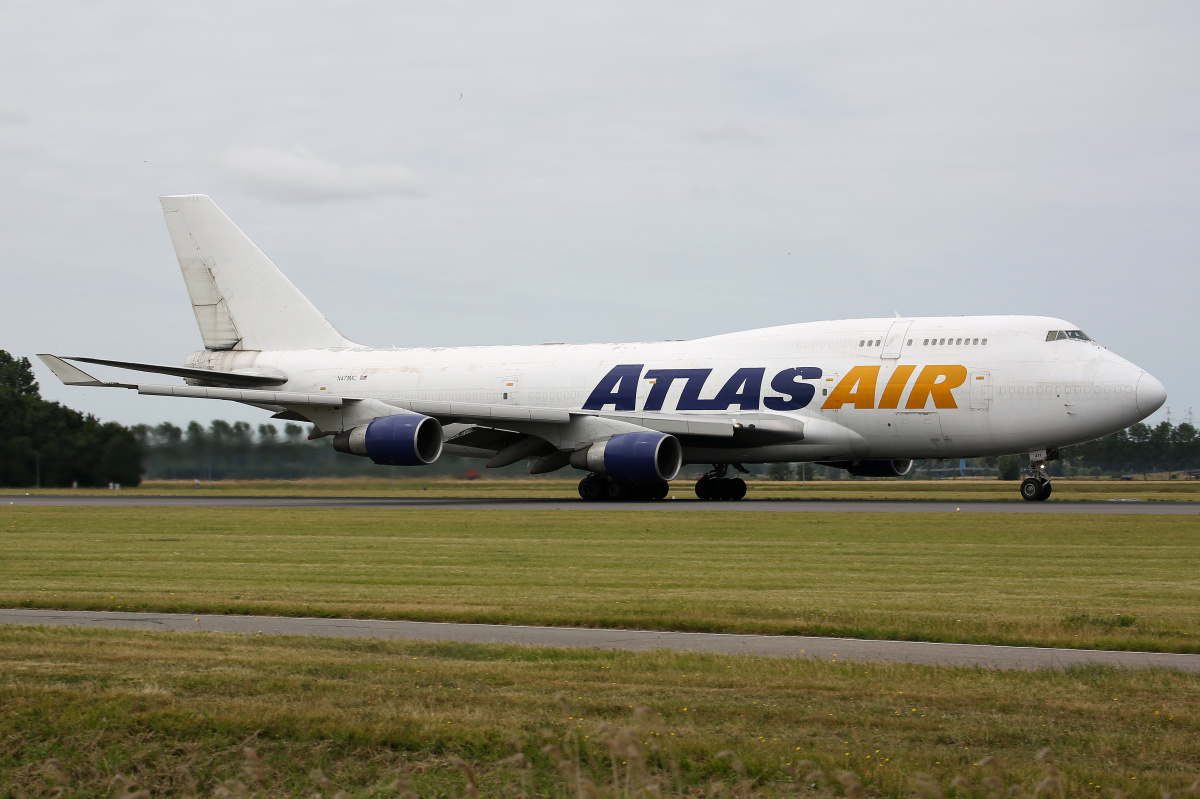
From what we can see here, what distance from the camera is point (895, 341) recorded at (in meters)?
33.8

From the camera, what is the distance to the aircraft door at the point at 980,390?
32094mm

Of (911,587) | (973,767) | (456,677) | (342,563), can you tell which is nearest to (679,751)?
(973,767)

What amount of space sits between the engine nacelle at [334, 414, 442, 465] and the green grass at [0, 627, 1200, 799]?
24623 millimetres

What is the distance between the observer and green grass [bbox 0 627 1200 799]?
720 centimetres

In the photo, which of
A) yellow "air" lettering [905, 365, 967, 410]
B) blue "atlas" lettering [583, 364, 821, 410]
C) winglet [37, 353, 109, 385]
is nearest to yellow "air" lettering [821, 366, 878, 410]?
blue "atlas" lettering [583, 364, 821, 410]

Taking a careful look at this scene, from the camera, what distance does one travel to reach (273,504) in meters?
35.5

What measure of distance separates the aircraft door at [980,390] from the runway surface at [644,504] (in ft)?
8.20

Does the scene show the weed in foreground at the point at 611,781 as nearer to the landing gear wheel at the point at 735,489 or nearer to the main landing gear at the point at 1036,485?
the main landing gear at the point at 1036,485

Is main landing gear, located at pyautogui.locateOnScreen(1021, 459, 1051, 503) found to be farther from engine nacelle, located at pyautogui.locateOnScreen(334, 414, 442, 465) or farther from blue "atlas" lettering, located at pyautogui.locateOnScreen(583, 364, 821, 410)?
engine nacelle, located at pyautogui.locateOnScreen(334, 414, 442, 465)

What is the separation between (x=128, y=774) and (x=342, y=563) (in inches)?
404

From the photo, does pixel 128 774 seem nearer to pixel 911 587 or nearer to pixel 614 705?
pixel 614 705

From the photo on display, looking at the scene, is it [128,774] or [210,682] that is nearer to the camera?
[128,774]

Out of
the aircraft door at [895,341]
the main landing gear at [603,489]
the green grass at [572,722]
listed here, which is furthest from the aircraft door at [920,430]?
the green grass at [572,722]

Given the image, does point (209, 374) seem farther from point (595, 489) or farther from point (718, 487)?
point (718, 487)
